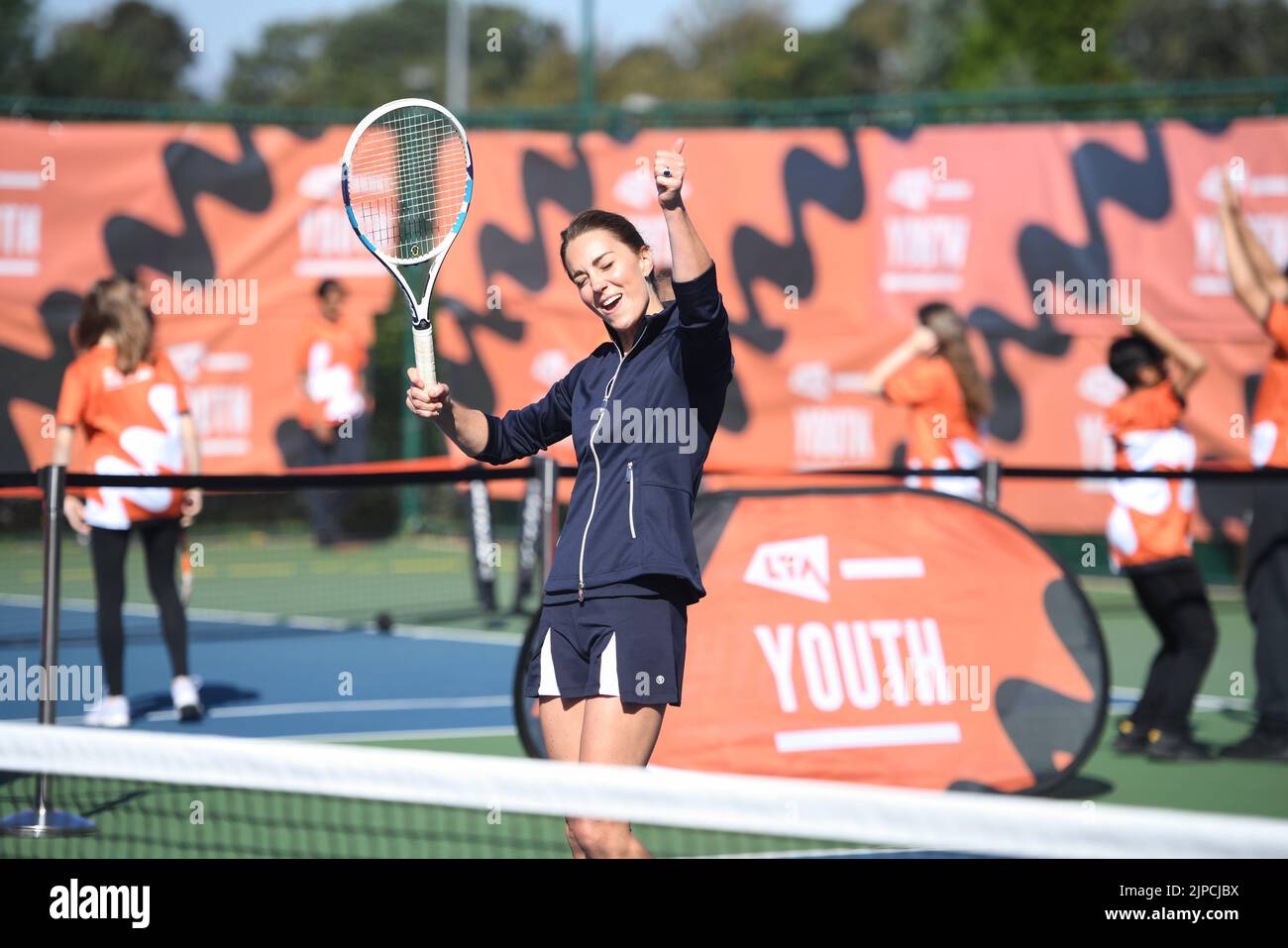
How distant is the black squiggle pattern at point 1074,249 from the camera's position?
12.1m

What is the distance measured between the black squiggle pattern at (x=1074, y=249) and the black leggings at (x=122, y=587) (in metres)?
7.26

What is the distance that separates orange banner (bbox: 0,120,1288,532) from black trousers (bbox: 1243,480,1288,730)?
18.2 ft

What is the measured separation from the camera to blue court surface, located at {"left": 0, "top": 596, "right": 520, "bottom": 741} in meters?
7.14

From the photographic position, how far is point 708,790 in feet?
8.82

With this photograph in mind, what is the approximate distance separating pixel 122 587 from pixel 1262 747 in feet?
16.1

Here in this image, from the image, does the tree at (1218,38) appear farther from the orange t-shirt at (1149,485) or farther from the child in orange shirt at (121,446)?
the child in orange shirt at (121,446)

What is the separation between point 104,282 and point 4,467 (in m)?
6.98

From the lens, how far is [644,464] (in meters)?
3.39

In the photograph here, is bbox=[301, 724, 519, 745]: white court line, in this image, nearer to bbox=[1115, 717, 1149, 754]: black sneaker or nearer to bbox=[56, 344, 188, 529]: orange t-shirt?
bbox=[56, 344, 188, 529]: orange t-shirt

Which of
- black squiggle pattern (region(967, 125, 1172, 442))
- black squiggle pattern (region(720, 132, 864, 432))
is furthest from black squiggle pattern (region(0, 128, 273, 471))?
black squiggle pattern (region(967, 125, 1172, 442))

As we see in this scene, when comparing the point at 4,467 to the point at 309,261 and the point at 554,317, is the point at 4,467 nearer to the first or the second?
the point at 309,261

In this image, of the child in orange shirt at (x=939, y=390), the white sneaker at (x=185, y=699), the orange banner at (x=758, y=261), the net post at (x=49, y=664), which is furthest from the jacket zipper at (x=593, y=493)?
the orange banner at (x=758, y=261)

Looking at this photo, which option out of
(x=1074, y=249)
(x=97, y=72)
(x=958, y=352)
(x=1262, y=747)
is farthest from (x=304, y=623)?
(x=97, y=72)
